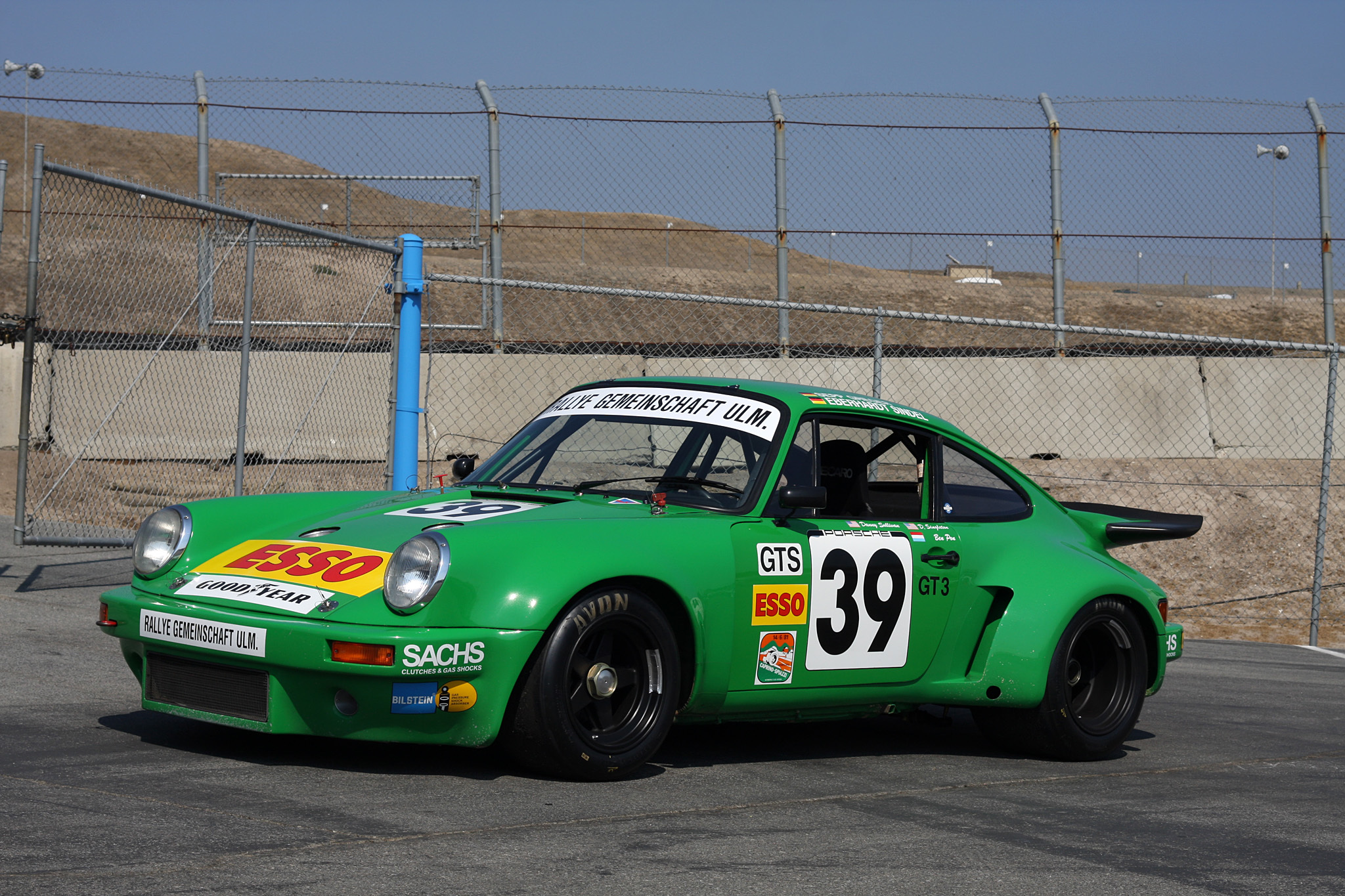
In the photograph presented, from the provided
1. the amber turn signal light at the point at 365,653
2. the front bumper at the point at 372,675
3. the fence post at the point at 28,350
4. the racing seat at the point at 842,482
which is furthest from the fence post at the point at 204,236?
the amber turn signal light at the point at 365,653

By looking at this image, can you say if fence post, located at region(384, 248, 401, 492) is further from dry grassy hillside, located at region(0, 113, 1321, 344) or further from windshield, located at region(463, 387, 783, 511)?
dry grassy hillside, located at region(0, 113, 1321, 344)

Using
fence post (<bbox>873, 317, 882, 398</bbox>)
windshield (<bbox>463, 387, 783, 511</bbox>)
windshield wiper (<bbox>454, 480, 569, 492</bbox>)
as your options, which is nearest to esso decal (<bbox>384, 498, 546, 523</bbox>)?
windshield wiper (<bbox>454, 480, 569, 492</bbox>)

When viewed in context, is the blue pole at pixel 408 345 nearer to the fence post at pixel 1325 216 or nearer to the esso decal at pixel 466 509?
the esso decal at pixel 466 509

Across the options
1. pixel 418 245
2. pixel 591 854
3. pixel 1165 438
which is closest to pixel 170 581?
pixel 591 854

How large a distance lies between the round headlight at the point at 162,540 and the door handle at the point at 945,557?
252 cm

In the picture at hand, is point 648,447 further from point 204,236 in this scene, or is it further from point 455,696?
point 204,236

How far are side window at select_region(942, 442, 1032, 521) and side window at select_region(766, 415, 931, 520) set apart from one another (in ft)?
0.33

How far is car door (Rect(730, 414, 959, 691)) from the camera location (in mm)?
4750

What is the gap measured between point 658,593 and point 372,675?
3.02 feet

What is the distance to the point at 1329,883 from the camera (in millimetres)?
3670

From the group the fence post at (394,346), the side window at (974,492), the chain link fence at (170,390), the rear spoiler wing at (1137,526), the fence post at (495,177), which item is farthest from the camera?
the fence post at (495,177)

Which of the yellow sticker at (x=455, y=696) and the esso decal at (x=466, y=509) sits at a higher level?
the esso decal at (x=466, y=509)

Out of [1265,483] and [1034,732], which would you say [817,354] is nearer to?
[1265,483]

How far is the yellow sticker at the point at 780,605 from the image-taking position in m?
4.72
